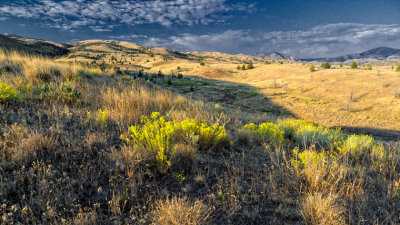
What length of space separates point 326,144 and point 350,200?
3.42 m

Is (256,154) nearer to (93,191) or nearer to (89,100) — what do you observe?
(93,191)

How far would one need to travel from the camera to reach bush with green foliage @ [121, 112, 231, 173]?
3.12 metres

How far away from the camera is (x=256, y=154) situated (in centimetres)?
410

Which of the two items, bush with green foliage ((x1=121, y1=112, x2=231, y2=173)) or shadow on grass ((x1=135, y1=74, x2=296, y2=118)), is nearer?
bush with green foliage ((x1=121, y1=112, x2=231, y2=173))

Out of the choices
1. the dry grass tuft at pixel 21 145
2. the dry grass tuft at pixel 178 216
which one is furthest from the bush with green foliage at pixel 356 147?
the dry grass tuft at pixel 21 145

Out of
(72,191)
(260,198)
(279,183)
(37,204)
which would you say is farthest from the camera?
(279,183)

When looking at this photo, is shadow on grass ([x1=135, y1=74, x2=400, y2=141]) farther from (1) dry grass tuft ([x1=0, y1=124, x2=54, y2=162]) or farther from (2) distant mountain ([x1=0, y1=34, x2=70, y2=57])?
(2) distant mountain ([x1=0, y1=34, x2=70, y2=57])

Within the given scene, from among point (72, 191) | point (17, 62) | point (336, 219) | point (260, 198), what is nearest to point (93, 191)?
point (72, 191)

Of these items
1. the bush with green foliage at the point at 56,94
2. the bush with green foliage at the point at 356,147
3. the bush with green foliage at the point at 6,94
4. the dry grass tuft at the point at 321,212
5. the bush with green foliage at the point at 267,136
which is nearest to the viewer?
the dry grass tuft at the point at 321,212

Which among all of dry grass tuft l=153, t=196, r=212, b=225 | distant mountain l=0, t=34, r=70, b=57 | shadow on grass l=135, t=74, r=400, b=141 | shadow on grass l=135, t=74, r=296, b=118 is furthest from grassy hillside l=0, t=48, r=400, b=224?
distant mountain l=0, t=34, r=70, b=57

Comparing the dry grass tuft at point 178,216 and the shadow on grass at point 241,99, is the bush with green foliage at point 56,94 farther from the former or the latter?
the shadow on grass at point 241,99

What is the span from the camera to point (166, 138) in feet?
12.5

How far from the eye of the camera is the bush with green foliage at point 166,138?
3123mm

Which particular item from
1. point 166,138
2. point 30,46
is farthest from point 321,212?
point 30,46
